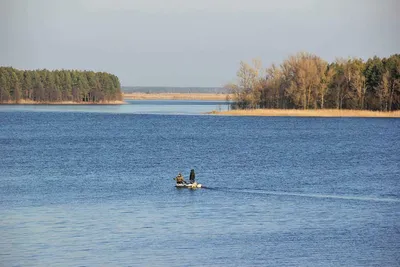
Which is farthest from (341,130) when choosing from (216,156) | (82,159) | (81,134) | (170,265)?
(170,265)

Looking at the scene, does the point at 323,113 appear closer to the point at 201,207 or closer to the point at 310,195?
the point at 310,195

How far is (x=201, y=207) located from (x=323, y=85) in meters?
91.3

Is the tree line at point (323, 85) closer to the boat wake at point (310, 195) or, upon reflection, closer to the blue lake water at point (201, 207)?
the blue lake water at point (201, 207)

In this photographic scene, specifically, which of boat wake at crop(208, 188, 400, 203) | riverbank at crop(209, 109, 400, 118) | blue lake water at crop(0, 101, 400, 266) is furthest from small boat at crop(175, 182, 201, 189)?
riverbank at crop(209, 109, 400, 118)

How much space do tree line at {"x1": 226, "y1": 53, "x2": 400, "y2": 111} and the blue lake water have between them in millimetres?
53772

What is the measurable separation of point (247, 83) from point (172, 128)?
2650cm

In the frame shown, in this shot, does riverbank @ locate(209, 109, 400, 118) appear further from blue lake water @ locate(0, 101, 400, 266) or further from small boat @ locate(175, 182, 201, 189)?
small boat @ locate(175, 182, 201, 189)

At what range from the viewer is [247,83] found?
4914 inches

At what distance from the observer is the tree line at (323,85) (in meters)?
120

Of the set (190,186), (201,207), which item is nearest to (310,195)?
(190,186)

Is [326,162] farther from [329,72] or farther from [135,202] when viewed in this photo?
[329,72]

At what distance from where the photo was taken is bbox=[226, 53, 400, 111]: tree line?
120 meters

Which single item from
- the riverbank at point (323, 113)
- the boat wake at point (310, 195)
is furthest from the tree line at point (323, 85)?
the boat wake at point (310, 195)

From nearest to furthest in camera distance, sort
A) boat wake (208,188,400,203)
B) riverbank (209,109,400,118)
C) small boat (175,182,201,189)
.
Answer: boat wake (208,188,400,203) < small boat (175,182,201,189) < riverbank (209,109,400,118)
